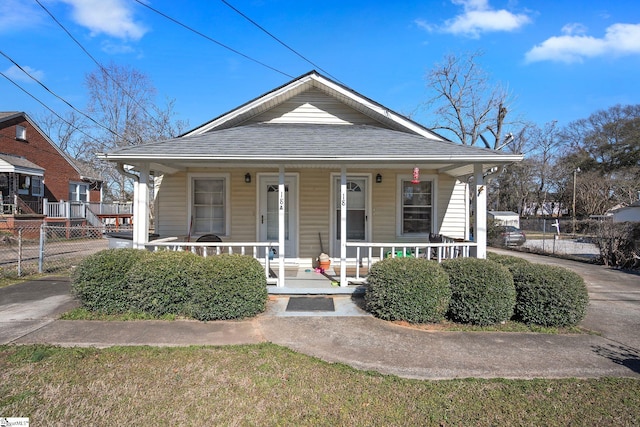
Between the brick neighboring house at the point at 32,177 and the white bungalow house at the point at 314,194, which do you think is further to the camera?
→ the brick neighboring house at the point at 32,177

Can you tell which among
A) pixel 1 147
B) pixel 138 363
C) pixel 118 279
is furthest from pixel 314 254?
pixel 1 147

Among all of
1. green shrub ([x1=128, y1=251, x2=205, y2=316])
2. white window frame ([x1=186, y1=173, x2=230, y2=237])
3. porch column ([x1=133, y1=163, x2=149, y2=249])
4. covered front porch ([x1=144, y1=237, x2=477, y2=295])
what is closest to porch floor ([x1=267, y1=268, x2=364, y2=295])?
covered front porch ([x1=144, y1=237, x2=477, y2=295])

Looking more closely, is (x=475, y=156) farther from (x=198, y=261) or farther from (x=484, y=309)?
(x=198, y=261)

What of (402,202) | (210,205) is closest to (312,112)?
(402,202)

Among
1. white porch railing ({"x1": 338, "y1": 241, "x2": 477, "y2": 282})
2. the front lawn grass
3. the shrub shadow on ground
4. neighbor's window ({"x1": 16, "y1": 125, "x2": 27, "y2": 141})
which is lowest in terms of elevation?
the shrub shadow on ground

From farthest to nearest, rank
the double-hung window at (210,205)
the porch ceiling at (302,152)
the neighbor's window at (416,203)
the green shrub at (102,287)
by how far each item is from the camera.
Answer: the neighbor's window at (416,203) → the double-hung window at (210,205) → the porch ceiling at (302,152) → the green shrub at (102,287)

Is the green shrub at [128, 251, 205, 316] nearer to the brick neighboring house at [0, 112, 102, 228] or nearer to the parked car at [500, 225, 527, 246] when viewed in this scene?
the parked car at [500, 225, 527, 246]

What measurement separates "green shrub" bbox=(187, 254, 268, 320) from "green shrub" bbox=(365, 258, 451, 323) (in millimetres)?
2026

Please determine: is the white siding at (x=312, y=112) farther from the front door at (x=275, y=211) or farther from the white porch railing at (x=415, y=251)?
the white porch railing at (x=415, y=251)

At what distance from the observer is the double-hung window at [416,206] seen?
916 centimetres

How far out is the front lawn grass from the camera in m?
2.94

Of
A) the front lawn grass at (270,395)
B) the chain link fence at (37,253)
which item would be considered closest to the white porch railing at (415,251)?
the front lawn grass at (270,395)

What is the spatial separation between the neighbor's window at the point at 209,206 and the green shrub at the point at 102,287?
132 inches

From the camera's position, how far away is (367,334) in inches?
193
